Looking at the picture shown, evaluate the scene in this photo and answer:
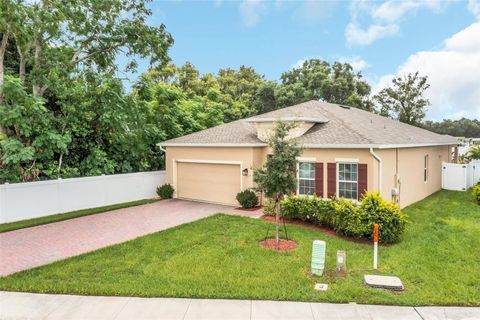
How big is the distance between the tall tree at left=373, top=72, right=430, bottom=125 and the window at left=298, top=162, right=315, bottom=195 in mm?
31719

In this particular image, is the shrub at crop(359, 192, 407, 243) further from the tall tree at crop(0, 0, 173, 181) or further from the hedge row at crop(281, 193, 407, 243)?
the tall tree at crop(0, 0, 173, 181)

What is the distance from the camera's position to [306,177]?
1358 centimetres

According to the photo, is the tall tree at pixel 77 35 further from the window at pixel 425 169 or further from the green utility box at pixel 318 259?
the window at pixel 425 169

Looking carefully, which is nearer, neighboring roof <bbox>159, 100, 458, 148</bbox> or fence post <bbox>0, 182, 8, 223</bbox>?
fence post <bbox>0, 182, 8, 223</bbox>

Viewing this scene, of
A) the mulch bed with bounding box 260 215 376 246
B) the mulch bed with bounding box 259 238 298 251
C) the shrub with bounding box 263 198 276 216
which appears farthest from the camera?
the shrub with bounding box 263 198 276 216

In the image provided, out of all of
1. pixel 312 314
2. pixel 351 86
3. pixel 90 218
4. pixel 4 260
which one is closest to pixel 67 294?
pixel 4 260

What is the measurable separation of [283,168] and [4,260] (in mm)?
7999

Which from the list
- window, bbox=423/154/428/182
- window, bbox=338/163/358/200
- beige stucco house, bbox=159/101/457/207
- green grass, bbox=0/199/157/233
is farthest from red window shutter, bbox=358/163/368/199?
green grass, bbox=0/199/157/233

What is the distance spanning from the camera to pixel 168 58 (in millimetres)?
18141

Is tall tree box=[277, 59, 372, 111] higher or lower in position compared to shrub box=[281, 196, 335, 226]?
higher

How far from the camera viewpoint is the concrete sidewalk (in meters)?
5.67

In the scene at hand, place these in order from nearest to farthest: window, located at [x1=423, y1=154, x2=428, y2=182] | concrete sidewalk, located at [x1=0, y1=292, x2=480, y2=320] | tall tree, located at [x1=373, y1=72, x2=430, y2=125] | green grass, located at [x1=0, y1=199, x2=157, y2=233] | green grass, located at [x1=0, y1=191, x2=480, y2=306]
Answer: concrete sidewalk, located at [x1=0, y1=292, x2=480, y2=320], green grass, located at [x1=0, y1=191, x2=480, y2=306], green grass, located at [x1=0, y1=199, x2=157, y2=233], window, located at [x1=423, y1=154, x2=428, y2=182], tall tree, located at [x1=373, y1=72, x2=430, y2=125]

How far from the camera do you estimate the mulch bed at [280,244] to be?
926 cm

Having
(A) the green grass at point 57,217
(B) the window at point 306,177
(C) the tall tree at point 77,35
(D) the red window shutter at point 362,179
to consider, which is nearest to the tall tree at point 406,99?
(B) the window at point 306,177
